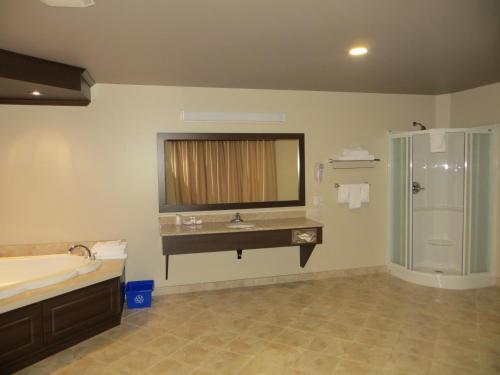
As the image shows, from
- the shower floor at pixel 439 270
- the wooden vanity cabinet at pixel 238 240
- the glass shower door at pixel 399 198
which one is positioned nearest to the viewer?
the wooden vanity cabinet at pixel 238 240

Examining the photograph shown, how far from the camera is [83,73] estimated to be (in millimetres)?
3223

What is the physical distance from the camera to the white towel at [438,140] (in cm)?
411

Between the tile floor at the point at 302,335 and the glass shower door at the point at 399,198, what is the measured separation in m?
0.63

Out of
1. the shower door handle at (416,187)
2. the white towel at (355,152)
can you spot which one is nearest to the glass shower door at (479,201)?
the shower door handle at (416,187)

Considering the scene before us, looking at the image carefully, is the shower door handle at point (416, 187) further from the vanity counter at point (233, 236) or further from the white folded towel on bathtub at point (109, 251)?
the white folded towel on bathtub at point (109, 251)

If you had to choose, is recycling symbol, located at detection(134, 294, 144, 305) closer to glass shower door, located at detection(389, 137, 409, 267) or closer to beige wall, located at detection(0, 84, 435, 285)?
beige wall, located at detection(0, 84, 435, 285)

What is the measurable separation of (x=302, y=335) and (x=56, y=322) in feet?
6.45

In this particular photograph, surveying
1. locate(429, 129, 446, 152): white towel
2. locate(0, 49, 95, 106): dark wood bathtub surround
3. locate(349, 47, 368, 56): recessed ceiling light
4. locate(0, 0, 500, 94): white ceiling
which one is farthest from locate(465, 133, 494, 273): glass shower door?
locate(0, 49, 95, 106): dark wood bathtub surround

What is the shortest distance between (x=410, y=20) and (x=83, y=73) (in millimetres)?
2736

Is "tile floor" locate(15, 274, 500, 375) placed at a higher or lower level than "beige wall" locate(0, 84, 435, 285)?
lower

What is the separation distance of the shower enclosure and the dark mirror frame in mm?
1274

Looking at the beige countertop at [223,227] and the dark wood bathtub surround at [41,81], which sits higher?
the dark wood bathtub surround at [41,81]

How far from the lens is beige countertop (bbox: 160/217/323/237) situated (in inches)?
137

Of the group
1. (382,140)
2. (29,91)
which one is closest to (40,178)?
(29,91)
